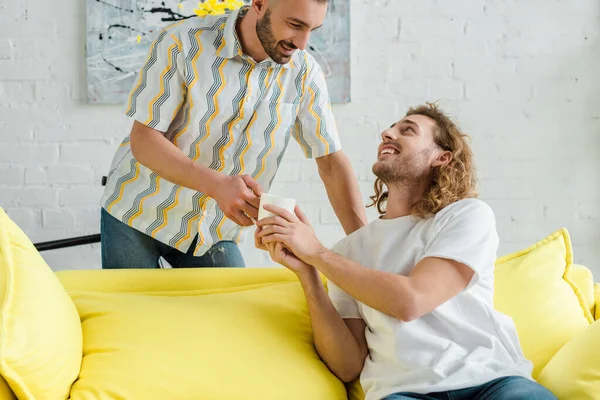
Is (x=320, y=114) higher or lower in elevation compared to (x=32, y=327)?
higher

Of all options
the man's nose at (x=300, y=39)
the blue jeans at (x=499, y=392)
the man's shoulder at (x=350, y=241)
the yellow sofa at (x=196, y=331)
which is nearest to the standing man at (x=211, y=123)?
the man's nose at (x=300, y=39)

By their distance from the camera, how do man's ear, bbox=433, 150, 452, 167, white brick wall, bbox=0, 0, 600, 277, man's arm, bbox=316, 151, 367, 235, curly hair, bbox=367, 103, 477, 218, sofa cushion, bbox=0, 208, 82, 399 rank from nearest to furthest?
sofa cushion, bbox=0, 208, 82, 399 → curly hair, bbox=367, 103, 477, 218 → man's ear, bbox=433, 150, 452, 167 → man's arm, bbox=316, 151, 367, 235 → white brick wall, bbox=0, 0, 600, 277

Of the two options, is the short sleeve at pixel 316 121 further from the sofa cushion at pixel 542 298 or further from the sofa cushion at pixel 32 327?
the sofa cushion at pixel 32 327

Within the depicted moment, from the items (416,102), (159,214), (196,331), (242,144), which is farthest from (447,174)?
(416,102)

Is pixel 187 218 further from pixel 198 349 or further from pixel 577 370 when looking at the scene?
pixel 577 370

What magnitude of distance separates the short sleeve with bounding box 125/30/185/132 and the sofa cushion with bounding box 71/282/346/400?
49 centimetres

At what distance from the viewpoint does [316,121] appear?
2143 mm

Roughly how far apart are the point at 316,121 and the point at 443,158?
1.54 ft

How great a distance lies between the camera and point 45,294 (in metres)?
1.39

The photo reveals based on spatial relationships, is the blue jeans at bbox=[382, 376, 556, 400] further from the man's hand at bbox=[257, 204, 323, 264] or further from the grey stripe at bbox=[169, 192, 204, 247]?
the grey stripe at bbox=[169, 192, 204, 247]

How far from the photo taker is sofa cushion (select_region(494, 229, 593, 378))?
171cm

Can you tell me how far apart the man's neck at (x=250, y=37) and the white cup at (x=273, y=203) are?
1.84 feet

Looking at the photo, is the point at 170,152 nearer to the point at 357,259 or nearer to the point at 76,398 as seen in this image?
the point at 357,259

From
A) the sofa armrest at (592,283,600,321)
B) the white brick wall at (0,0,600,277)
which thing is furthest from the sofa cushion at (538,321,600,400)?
the white brick wall at (0,0,600,277)
